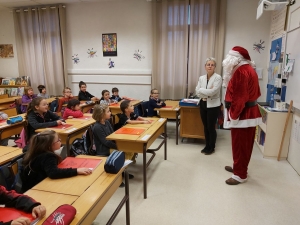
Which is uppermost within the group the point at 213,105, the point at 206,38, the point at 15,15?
the point at 15,15

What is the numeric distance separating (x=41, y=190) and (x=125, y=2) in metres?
4.97

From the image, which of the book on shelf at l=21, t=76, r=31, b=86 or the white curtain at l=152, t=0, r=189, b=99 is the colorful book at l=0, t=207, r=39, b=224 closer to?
the white curtain at l=152, t=0, r=189, b=99

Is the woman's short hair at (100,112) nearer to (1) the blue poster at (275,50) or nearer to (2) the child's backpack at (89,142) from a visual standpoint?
(2) the child's backpack at (89,142)

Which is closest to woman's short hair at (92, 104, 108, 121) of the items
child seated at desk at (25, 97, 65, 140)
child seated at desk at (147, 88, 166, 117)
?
child seated at desk at (25, 97, 65, 140)

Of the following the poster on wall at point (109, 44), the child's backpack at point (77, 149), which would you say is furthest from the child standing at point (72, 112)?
the poster on wall at point (109, 44)

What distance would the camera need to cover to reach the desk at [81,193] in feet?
3.96

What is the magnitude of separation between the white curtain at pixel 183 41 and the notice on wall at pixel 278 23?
0.92 meters

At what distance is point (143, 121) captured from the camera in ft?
9.69

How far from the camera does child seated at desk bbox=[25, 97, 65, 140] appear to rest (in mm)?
2748

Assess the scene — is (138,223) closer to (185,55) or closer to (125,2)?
(185,55)

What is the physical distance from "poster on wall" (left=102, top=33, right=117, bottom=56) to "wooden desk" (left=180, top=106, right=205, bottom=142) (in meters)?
2.62

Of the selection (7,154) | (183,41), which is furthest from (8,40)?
(7,154)

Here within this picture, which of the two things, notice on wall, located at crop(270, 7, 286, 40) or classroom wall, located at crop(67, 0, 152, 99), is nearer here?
notice on wall, located at crop(270, 7, 286, 40)

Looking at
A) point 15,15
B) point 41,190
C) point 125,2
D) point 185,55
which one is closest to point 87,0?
point 125,2
